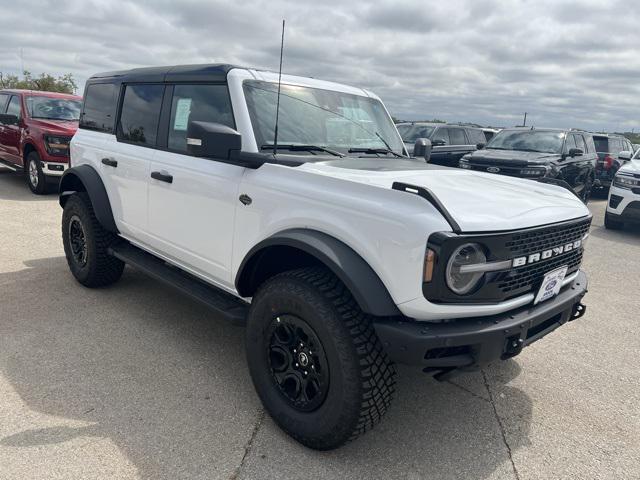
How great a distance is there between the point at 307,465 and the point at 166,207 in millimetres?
2049

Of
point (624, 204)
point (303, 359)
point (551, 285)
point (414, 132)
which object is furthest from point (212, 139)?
point (414, 132)

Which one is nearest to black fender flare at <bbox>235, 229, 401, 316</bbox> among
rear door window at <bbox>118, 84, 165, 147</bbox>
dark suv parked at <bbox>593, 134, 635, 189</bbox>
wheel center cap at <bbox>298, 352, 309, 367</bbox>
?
wheel center cap at <bbox>298, 352, 309, 367</bbox>

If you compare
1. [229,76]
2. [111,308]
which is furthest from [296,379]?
[111,308]

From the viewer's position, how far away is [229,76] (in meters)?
3.23

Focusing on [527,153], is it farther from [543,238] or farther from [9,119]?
[9,119]

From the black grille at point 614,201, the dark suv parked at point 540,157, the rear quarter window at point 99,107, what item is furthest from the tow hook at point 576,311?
the black grille at point 614,201

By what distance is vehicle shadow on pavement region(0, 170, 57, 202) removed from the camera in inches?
354

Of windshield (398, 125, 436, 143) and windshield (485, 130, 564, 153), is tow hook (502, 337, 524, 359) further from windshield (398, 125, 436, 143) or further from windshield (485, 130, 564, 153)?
windshield (398, 125, 436, 143)

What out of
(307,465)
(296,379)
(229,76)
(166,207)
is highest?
(229,76)

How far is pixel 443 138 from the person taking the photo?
1277 centimetres

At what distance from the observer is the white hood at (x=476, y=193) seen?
2.32m

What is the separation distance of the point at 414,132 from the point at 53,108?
827 centimetres

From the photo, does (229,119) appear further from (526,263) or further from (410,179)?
(526,263)

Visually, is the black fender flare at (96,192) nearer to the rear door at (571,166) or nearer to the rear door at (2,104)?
the rear door at (2,104)
